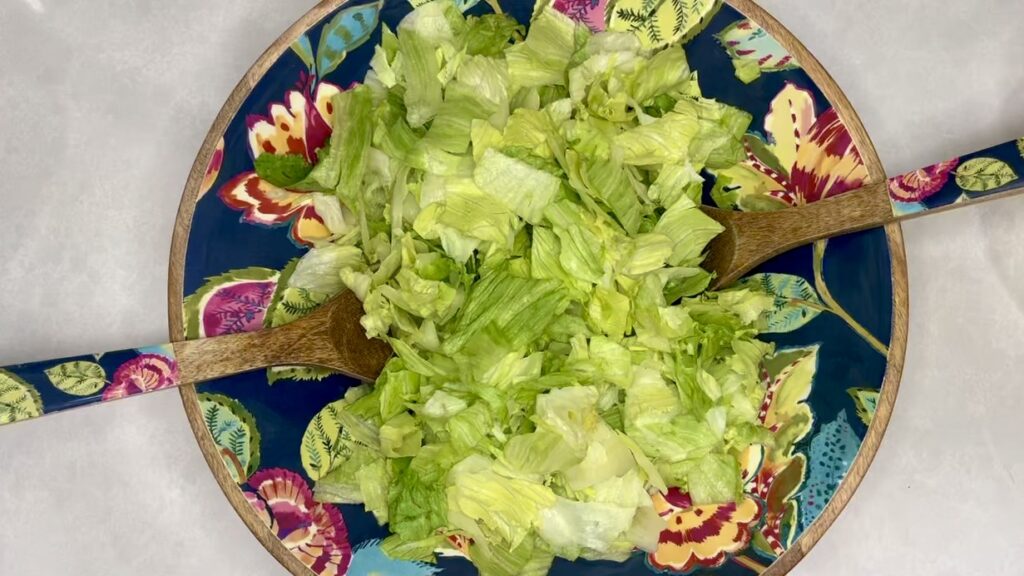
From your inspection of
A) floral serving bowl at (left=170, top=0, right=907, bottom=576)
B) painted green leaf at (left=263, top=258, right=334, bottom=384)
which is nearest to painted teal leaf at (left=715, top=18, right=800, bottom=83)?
floral serving bowl at (left=170, top=0, right=907, bottom=576)

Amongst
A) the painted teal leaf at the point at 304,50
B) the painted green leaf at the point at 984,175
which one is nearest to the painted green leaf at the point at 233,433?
the painted teal leaf at the point at 304,50

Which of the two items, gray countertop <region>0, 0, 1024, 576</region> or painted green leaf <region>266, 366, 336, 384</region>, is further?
gray countertop <region>0, 0, 1024, 576</region>

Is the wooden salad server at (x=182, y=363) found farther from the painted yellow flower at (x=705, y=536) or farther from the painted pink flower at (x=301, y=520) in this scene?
the painted yellow flower at (x=705, y=536)

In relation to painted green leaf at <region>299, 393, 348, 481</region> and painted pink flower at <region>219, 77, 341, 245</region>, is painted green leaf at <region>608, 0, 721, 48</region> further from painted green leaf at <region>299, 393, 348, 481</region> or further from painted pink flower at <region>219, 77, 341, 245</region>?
painted green leaf at <region>299, 393, 348, 481</region>

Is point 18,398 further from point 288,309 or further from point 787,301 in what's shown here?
point 787,301

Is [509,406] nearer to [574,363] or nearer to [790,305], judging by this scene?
[574,363]

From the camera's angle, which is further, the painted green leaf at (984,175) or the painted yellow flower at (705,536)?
the painted yellow flower at (705,536)
